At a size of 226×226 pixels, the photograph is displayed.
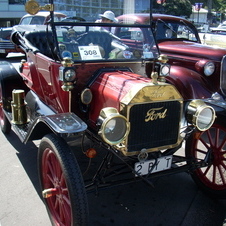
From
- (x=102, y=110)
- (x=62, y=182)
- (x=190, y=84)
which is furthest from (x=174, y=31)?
(x=62, y=182)

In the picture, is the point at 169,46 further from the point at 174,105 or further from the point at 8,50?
the point at 8,50

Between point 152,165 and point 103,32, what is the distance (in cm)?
144

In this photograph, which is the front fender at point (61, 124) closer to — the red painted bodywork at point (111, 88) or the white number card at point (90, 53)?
the red painted bodywork at point (111, 88)

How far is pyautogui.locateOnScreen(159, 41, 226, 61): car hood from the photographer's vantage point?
15.8ft

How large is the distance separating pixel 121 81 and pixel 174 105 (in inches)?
18.7

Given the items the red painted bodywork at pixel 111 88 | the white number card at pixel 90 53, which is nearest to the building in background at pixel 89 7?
the white number card at pixel 90 53

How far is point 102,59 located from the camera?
9.16ft

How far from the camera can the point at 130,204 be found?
2822 millimetres

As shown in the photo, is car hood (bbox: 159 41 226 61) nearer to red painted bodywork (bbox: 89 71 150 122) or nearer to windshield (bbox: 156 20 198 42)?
windshield (bbox: 156 20 198 42)

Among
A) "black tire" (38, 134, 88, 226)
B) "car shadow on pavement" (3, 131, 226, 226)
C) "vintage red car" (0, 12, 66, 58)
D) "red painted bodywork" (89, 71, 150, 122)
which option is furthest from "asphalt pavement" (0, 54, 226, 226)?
"vintage red car" (0, 12, 66, 58)

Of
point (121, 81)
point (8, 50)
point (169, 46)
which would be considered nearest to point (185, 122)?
point (121, 81)

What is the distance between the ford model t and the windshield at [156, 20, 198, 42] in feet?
9.52

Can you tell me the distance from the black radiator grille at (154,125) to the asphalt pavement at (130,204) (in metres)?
0.77

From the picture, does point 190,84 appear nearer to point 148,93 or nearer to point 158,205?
point 158,205
